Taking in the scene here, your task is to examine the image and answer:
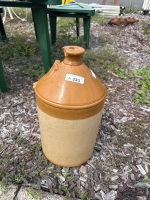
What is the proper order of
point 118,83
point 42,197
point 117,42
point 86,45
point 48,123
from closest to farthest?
1. point 48,123
2. point 42,197
3. point 118,83
4. point 86,45
5. point 117,42

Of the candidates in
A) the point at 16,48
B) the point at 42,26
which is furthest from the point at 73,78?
the point at 16,48

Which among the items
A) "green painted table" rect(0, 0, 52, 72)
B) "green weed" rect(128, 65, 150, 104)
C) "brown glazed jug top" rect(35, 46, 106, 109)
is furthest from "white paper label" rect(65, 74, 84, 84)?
"green weed" rect(128, 65, 150, 104)

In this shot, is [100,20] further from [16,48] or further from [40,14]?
[40,14]

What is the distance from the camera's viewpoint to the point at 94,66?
3686mm

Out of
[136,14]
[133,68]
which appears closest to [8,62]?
[133,68]

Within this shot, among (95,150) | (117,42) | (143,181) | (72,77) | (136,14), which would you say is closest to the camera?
(72,77)

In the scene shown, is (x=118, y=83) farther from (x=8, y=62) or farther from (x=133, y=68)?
(x=8, y=62)

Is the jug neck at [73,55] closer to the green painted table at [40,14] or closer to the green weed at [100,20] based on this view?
the green painted table at [40,14]

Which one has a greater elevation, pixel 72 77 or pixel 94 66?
pixel 72 77

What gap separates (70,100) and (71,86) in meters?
0.10

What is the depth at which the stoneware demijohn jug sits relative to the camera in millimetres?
1451

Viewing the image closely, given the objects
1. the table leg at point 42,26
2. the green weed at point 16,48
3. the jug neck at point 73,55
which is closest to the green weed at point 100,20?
the green weed at point 16,48

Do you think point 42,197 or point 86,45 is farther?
point 86,45

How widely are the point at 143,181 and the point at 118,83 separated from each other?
1742mm
